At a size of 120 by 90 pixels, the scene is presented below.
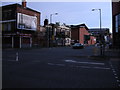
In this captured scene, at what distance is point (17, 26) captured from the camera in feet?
137

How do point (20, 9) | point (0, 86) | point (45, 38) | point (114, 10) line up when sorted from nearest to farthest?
point (0, 86), point (114, 10), point (20, 9), point (45, 38)

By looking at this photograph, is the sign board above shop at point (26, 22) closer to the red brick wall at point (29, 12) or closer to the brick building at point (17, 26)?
the brick building at point (17, 26)

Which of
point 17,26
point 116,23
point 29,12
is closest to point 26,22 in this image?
point 17,26

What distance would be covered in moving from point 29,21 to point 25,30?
310 centimetres

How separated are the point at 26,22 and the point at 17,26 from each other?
366 centimetres

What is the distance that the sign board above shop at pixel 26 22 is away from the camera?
4231 centimetres

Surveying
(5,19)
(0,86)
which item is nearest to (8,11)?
(5,19)

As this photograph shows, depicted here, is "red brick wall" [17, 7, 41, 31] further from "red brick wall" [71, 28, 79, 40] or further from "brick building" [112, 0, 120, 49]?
"red brick wall" [71, 28, 79, 40]

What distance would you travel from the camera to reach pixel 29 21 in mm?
45844

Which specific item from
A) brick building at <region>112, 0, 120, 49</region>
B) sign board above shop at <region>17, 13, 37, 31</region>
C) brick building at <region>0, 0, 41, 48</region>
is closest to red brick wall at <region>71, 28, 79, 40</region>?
sign board above shop at <region>17, 13, 37, 31</region>

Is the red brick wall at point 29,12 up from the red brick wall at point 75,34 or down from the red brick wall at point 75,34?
up

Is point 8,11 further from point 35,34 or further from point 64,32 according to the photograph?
point 64,32

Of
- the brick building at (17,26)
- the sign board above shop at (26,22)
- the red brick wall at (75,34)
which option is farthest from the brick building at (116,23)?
the red brick wall at (75,34)

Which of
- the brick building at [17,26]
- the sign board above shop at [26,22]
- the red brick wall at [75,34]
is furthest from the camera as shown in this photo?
the red brick wall at [75,34]
